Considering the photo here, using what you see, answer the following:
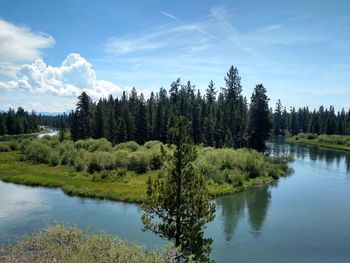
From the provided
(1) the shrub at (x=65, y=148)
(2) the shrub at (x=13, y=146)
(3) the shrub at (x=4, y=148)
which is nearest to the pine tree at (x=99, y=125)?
(1) the shrub at (x=65, y=148)

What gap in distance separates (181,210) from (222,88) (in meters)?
96.4

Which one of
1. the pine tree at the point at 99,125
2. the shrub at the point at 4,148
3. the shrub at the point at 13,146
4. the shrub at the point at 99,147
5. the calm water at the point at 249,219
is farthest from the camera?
the shrub at the point at 13,146

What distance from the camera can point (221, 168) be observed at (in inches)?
2419

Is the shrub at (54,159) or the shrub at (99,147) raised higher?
the shrub at (99,147)

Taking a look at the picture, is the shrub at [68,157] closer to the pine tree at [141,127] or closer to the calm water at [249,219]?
the calm water at [249,219]

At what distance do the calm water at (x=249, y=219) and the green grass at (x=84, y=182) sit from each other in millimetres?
1632

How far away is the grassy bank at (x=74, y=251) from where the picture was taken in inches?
603

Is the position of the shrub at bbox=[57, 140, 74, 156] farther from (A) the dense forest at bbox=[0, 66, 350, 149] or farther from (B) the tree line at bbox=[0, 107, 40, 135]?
(B) the tree line at bbox=[0, 107, 40, 135]

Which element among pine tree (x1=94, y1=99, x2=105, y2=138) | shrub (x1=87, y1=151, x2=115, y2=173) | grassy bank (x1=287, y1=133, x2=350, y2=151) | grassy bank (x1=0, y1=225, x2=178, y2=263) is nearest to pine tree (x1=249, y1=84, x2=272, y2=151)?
shrub (x1=87, y1=151, x2=115, y2=173)

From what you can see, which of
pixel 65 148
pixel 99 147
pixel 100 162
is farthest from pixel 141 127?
pixel 100 162

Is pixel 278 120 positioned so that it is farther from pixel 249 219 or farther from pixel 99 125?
pixel 249 219

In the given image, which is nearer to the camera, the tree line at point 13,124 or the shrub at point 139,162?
the shrub at point 139,162

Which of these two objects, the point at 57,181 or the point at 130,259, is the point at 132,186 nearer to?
the point at 57,181

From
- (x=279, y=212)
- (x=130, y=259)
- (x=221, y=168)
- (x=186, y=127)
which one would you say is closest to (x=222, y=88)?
(x=221, y=168)
